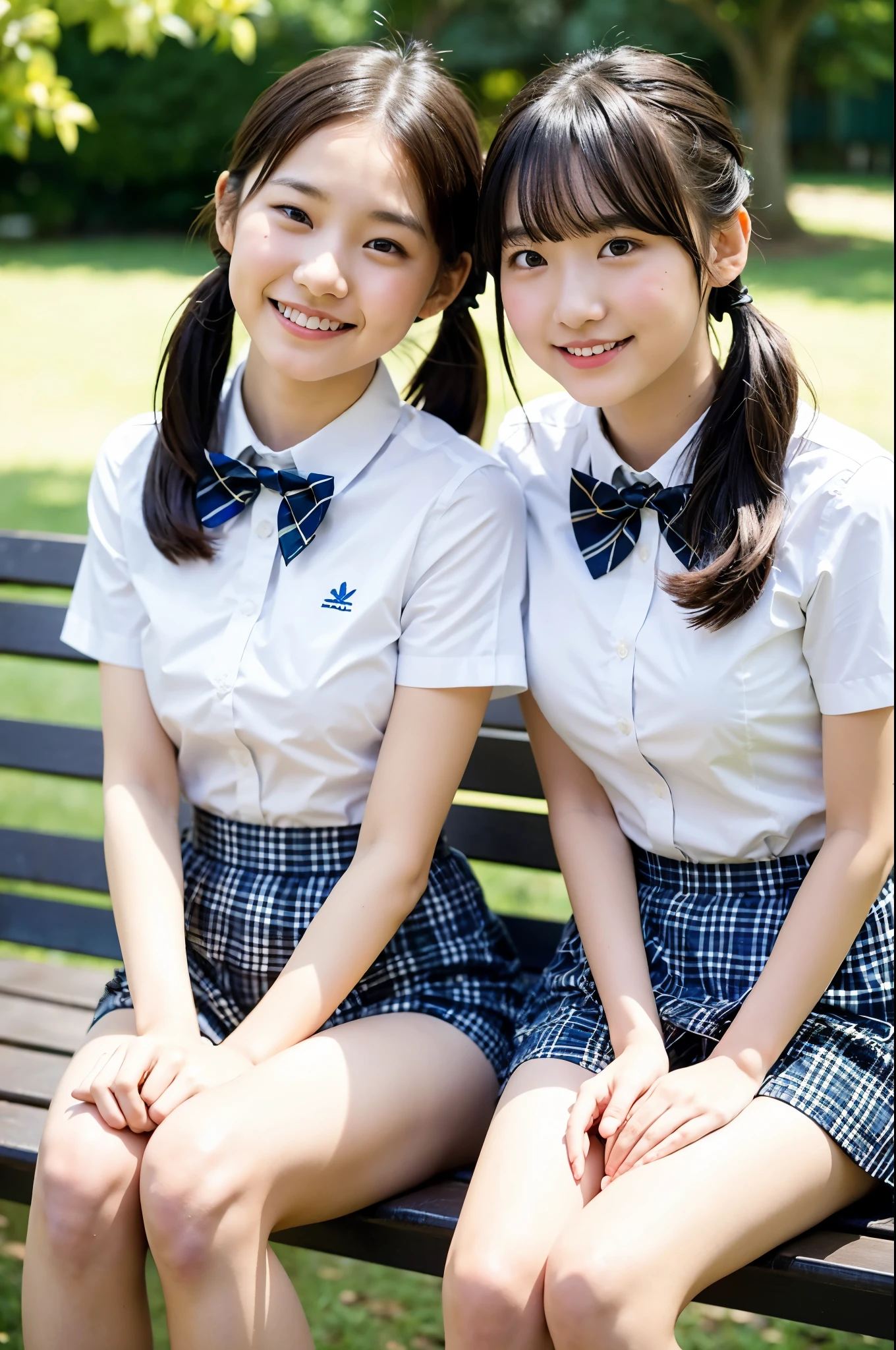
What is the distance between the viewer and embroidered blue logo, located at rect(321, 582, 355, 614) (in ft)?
6.92

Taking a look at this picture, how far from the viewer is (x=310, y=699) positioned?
82.4 inches

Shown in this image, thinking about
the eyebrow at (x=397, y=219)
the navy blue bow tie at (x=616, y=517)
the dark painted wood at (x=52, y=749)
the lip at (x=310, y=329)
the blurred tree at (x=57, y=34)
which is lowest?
the dark painted wood at (x=52, y=749)

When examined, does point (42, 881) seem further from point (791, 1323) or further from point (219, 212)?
point (791, 1323)

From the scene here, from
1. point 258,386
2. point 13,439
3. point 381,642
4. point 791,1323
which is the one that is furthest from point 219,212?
point 13,439

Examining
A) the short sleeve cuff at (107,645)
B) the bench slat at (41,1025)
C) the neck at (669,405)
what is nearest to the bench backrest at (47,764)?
the bench slat at (41,1025)

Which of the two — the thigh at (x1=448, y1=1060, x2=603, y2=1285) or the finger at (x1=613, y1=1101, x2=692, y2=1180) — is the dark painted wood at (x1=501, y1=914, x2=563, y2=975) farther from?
the finger at (x1=613, y1=1101, x2=692, y2=1180)

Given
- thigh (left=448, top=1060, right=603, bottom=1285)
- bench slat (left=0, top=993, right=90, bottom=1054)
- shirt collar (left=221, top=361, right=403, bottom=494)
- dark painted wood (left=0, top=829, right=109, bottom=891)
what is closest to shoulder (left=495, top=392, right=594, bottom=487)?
shirt collar (left=221, top=361, right=403, bottom=494)

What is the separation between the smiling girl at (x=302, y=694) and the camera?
185cm

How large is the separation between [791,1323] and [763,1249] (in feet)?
3.40

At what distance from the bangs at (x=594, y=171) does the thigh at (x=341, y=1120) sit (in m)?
1.13

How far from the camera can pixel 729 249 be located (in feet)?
6.57

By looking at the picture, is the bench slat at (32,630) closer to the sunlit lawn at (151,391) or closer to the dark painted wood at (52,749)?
the dark painted wood at (52,749)

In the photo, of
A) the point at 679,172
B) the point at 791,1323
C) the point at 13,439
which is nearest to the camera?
the point at 679,172

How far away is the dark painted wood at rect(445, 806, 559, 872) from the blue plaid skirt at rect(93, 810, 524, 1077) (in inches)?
10.6
